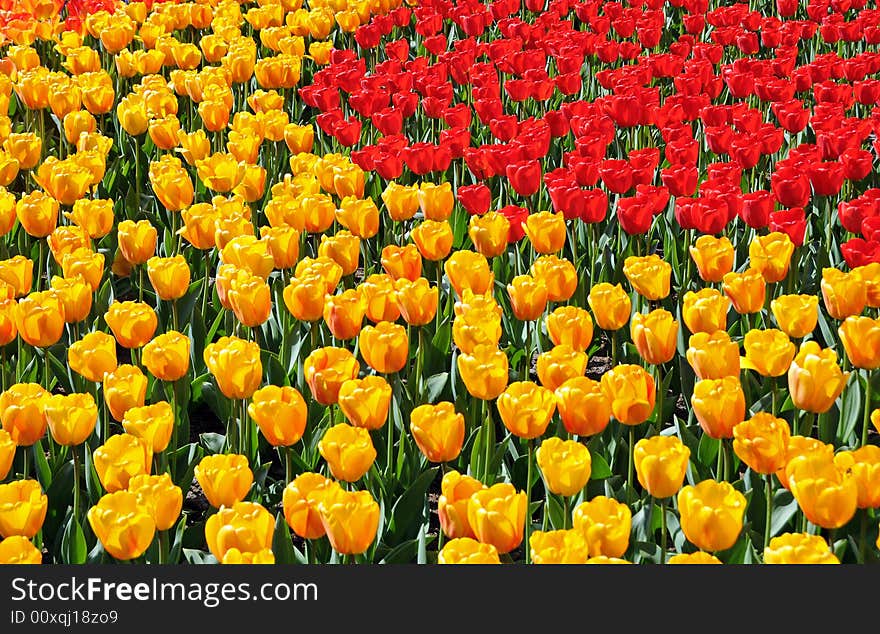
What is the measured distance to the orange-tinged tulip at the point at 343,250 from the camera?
3.76 m

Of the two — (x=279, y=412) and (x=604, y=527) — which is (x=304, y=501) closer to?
(x=279, y=412)

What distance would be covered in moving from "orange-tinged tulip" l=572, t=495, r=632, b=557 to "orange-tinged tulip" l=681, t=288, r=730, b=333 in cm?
95

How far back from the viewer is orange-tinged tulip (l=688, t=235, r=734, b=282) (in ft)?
11.8

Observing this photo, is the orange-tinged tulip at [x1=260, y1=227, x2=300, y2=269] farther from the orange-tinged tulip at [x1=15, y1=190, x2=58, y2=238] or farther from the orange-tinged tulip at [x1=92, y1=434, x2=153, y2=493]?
the orange-tinged tulip at [x1=92, y1=434, x2=153, y2=493]

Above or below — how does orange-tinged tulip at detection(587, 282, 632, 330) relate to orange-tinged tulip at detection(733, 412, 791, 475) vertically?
below

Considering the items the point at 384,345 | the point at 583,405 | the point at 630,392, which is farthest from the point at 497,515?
the point at 384,345

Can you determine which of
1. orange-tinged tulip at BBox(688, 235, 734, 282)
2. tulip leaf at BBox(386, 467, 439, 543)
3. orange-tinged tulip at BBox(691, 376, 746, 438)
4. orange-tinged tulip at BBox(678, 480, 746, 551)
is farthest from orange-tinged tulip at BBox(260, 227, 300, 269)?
orange-tinged tulip at BBox(678, 480, 746, 551)

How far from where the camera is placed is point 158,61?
5980mm

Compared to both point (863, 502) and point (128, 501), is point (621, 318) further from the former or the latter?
point (128, 501)

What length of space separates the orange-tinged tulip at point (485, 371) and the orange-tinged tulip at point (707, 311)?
1.78 ft

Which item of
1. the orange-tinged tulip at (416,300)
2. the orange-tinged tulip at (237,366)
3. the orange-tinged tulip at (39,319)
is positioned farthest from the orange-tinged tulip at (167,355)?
the orange-tinged tulip at (416,300)

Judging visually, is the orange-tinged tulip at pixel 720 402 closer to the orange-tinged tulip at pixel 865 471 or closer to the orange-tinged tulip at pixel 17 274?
the orange-tinged tulip at pixel 865 471

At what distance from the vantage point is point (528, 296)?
3.33 meters

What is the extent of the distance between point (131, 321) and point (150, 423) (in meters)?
0.59
